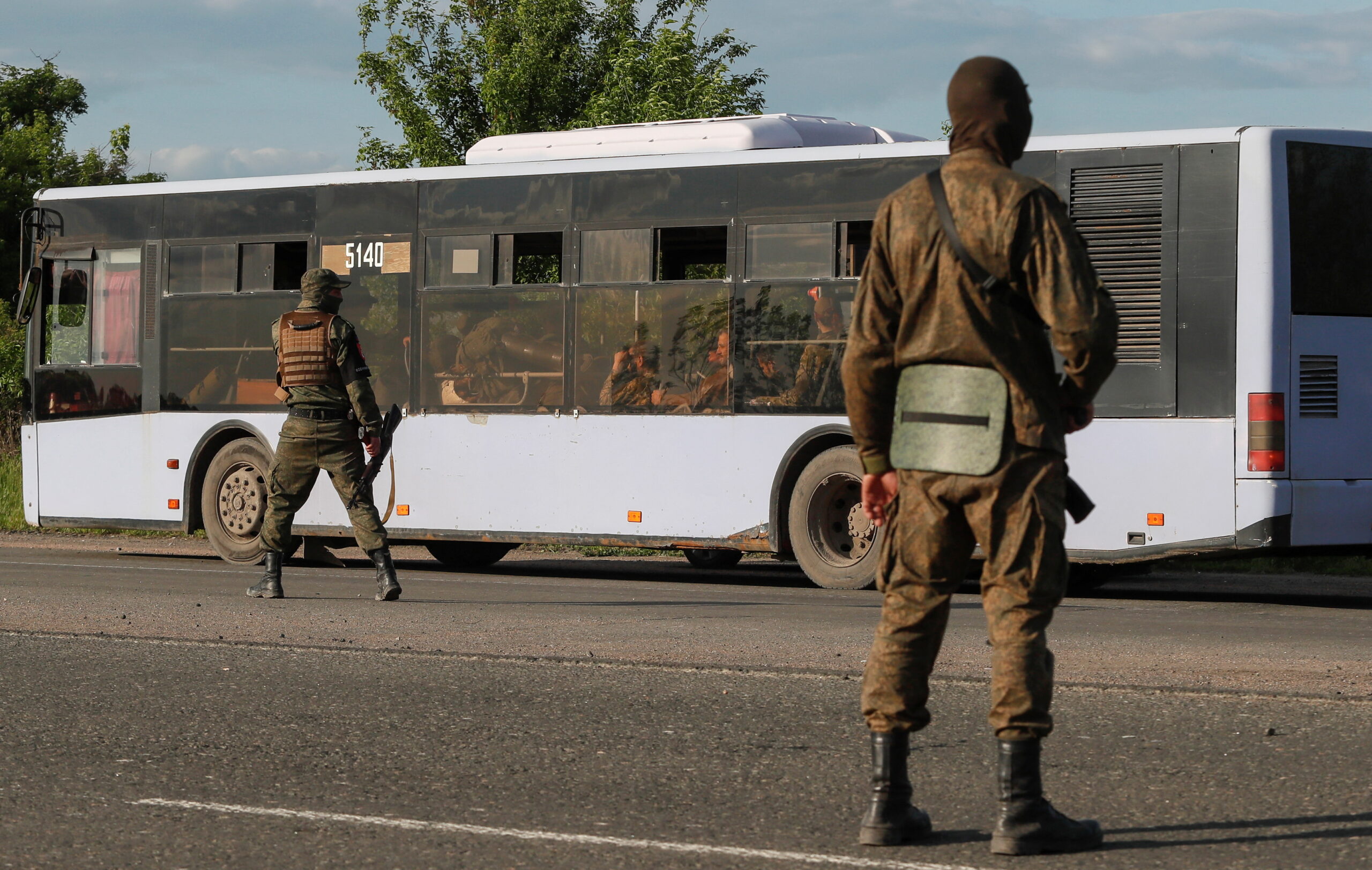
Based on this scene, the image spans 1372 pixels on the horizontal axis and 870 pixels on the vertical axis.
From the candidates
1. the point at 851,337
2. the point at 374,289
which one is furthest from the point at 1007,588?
the point at 374,289

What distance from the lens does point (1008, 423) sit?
4.51 m

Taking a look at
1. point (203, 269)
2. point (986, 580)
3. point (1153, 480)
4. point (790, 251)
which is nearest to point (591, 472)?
point (790, 251)

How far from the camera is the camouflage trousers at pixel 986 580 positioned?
4477 mm

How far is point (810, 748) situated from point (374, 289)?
398 inches

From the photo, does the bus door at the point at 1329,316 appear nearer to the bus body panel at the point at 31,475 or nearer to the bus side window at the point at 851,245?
the bus side window at the point at 851,245

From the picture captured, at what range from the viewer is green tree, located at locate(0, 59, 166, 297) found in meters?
45.3

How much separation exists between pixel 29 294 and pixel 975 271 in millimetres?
14217

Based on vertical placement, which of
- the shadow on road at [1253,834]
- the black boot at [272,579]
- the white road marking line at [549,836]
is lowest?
the white road marking line at [549,836]

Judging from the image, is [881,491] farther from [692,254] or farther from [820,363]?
[692,254]

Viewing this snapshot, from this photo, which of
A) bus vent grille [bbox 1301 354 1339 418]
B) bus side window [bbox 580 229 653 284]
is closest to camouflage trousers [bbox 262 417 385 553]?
bus side window [bbox 580 229 653 284]

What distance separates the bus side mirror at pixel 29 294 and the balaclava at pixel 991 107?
13.9 metres

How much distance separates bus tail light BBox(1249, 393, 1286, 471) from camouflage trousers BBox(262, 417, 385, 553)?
566 centimetres

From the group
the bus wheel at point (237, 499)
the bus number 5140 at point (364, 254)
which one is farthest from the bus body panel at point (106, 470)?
the bus number 5140 at point (364, 254)

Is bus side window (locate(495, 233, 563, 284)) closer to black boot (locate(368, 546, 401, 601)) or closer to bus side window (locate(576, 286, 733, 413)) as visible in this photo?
bus side window (locate(576, 286, 733, 413))
